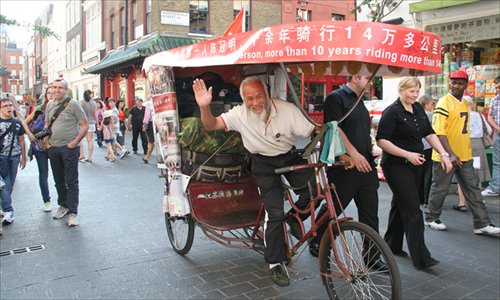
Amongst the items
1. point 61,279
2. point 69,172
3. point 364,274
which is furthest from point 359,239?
point 69,172

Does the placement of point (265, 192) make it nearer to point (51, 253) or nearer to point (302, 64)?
point (302, 64)

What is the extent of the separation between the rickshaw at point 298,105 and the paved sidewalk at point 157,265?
12.1 inches

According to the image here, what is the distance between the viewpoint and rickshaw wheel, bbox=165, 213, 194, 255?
447 cm

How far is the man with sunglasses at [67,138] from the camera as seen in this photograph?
5.84m

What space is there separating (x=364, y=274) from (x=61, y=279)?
273 centimetres

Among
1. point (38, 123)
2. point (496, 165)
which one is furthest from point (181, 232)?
point (496, 165)

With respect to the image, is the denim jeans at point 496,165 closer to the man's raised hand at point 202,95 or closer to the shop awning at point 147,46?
the man's raised hand at point 202,95

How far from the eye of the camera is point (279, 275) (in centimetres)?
377

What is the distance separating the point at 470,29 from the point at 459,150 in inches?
201

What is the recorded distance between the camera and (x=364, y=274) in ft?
10.6

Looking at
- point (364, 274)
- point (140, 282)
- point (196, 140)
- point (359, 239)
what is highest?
point (196, 140)

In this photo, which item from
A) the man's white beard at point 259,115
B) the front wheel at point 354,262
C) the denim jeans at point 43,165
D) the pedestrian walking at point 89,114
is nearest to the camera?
the front wheel at point 354,262

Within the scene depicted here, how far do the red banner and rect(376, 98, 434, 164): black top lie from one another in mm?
1020

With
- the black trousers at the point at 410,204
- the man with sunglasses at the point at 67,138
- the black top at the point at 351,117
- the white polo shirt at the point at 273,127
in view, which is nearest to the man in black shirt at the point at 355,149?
the black top at the point at 351,117
